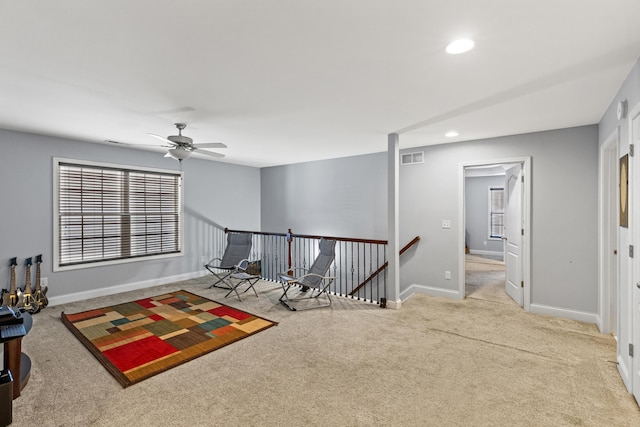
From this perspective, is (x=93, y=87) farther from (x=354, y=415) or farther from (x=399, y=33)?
(x=354, y=415)

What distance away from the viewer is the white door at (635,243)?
222 centimetres

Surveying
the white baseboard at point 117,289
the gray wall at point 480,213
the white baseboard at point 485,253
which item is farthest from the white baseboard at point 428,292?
the gray wall at point 480,213

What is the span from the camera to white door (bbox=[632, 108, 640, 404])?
2.22 metres

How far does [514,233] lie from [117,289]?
21.4 feet

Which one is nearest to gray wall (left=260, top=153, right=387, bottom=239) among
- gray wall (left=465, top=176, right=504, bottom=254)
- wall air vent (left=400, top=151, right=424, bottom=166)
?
wall air vent (left=400, top=151, right=424, bottom=166)

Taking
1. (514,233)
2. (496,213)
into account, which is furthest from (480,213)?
(514,233)

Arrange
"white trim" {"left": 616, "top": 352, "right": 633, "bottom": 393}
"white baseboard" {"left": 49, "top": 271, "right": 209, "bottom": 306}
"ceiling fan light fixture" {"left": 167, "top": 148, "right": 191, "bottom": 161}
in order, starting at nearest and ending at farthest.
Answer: "white trim" {"left": 616, "top": 352, "right": 633, "bottom": 393}, "ceiling fan light fixture" {"left": 167, "top": 148, "right": 191, "bottom": 161}, "white baseboard" {"left": 49, "top": 271, "right": 209, "bottom": 306}

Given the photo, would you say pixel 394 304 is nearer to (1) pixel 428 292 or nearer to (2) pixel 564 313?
(1) pixel 428 292

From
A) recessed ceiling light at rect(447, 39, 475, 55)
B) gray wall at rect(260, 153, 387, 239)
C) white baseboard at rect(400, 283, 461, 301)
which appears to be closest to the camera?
recessed ceiling light at rect(447, 39, 475, 55)

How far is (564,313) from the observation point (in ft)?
13.3

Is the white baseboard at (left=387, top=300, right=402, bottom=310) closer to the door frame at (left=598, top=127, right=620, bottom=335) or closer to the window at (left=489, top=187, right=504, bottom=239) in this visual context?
the door frame at (left=598, top=127, right=620, bottom=335)

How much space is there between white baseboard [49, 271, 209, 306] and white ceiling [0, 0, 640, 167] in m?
2.52

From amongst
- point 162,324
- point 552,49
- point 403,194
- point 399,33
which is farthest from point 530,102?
point 162,324

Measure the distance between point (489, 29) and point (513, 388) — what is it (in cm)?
262
